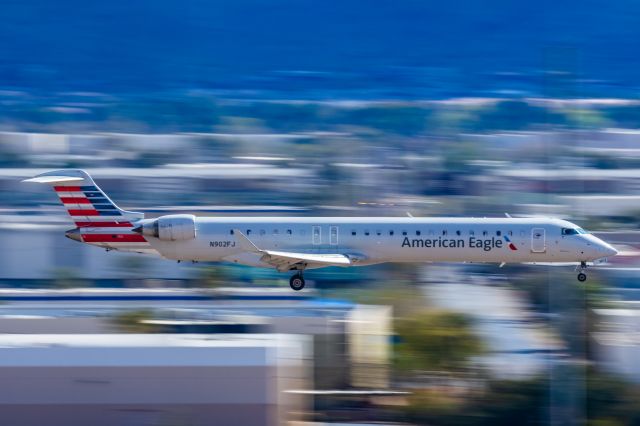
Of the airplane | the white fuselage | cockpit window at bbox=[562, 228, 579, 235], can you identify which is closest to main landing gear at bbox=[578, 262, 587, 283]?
the airplane

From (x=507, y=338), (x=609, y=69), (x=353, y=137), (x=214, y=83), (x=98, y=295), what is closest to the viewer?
(x=507, y=338)

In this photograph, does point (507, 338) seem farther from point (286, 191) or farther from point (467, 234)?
point (286, 191)

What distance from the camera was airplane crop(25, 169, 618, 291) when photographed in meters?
31.9

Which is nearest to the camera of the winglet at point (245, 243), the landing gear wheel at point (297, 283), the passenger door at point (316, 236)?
the winglet at point (245, 243)

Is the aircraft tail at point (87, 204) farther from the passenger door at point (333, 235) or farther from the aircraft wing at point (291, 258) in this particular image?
the passenger door at point (333, 235)

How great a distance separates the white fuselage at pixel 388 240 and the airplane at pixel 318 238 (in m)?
0.03

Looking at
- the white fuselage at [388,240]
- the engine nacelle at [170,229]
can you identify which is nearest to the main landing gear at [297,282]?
the white fuselage at [388,240]

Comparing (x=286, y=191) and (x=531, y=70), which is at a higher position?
(x=531, y=70)

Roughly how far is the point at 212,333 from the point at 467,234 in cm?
980

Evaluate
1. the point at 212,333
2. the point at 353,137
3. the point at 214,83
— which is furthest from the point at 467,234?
the point at 214,83

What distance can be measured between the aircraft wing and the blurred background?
109cm

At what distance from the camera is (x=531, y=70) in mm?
152125

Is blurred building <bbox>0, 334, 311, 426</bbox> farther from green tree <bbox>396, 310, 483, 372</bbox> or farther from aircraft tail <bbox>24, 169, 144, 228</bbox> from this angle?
aircraft tail <bbox>24, 169, 144, 228</bbox>

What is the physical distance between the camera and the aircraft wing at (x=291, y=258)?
31.2m
